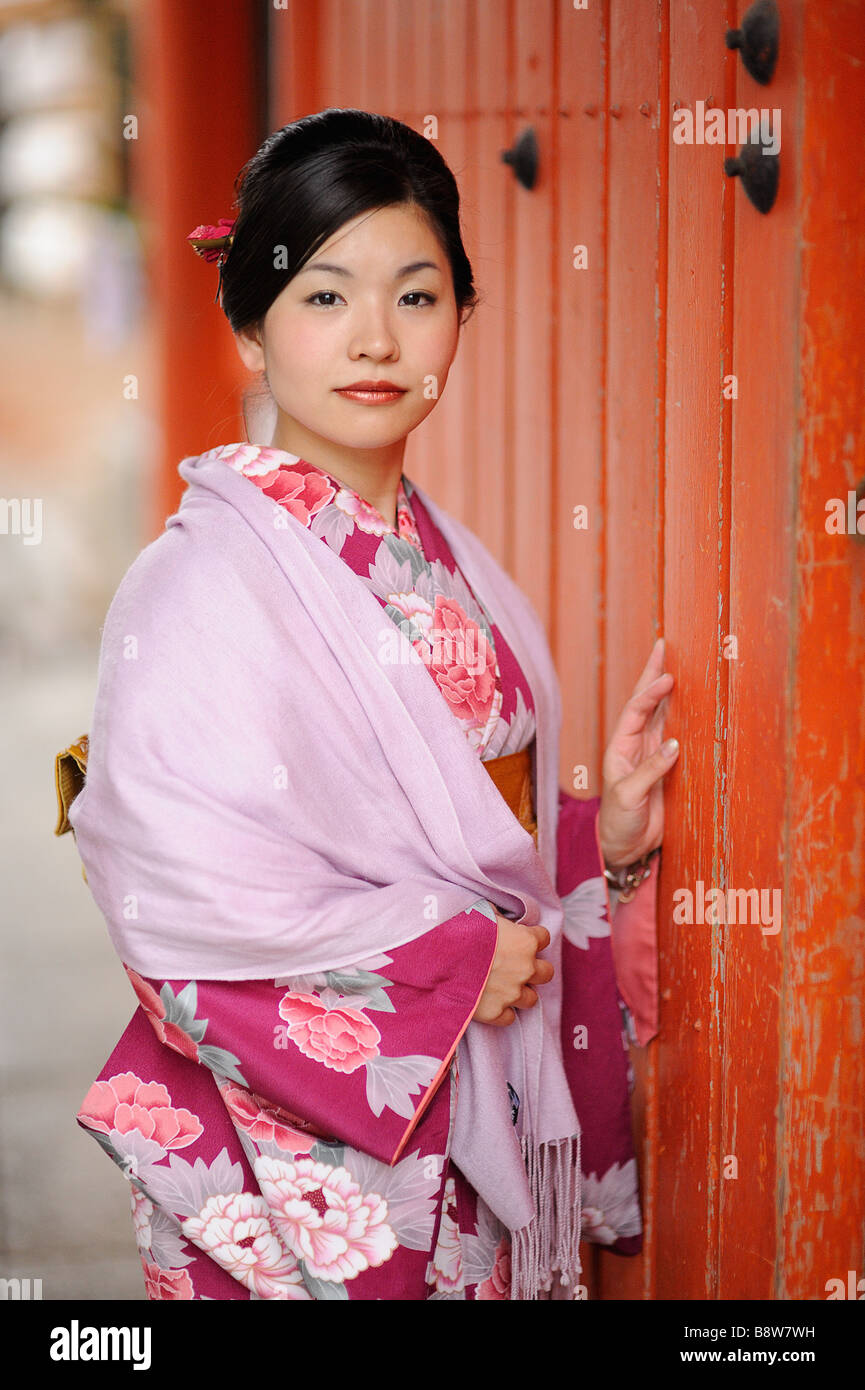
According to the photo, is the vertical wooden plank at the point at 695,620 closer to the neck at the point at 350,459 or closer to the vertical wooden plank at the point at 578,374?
the vertical wooden plank at the point at 578,374

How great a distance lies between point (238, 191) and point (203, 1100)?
96 centimetres

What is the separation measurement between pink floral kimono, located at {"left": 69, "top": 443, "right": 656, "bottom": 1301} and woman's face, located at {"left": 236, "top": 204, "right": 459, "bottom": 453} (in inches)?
3.3

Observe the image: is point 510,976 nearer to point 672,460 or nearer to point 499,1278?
point 499,1278

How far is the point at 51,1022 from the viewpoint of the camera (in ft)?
11.0

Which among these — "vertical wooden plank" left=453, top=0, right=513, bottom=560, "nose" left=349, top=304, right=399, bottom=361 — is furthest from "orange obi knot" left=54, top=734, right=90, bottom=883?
"vertical wooden plank" left=453, top=0, right=513, bottom=560

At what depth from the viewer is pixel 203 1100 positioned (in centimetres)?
119

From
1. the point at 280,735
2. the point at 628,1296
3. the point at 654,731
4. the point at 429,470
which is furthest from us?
the point at 429,470

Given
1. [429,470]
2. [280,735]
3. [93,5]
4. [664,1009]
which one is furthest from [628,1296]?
[93,5]

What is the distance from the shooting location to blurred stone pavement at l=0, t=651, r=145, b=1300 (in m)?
2.39

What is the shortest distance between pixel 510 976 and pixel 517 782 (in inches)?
9.8

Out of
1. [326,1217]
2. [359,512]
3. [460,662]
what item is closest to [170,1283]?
[326,1217]

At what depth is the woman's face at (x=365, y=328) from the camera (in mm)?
1175

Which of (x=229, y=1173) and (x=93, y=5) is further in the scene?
(x=93, y=5)
